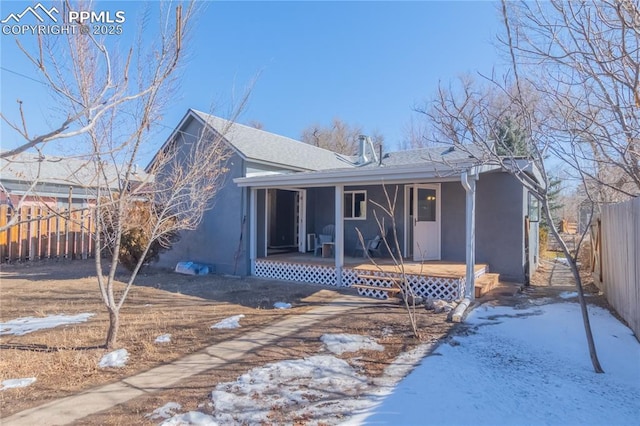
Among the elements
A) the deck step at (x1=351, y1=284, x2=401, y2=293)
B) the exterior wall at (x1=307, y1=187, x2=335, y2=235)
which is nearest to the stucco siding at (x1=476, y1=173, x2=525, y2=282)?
the deck step at (x1=351, y1=284, x2=401, y2=293)

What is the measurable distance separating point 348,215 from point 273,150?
11.1ft

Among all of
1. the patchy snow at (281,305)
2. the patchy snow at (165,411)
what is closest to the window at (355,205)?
the patchy snow at (281,305)

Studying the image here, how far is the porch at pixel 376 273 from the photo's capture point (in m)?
7.71

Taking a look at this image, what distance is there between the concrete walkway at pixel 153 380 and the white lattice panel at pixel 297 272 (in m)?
3.11

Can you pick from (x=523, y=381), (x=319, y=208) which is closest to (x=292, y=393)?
(x=523, y=381)

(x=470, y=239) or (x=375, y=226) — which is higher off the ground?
(x=375, y=226)

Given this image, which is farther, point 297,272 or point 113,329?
point 297,272

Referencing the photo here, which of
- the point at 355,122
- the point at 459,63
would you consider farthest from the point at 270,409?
the point at 355,122

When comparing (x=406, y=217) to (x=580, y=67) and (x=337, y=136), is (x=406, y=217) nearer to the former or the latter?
(x=580, y=67)

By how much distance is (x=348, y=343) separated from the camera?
506 centimetres

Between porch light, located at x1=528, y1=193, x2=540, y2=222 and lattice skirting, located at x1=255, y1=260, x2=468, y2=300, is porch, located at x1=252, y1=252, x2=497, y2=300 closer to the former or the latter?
lattice skirting, located at x1=255, y1=260, x2=468, y2=300

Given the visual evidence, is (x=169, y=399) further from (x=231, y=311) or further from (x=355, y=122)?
(x=355, y=122)

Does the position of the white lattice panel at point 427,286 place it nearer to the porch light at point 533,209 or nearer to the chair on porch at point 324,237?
the chair on porch at point 324,237
